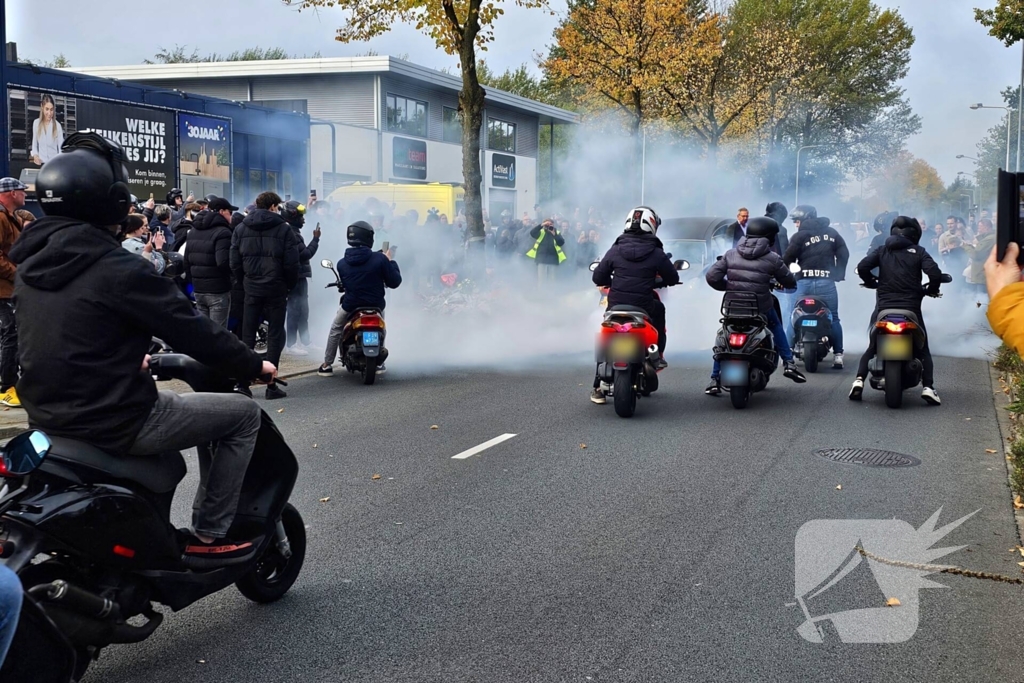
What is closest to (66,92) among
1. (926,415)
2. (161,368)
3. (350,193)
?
(350,193)

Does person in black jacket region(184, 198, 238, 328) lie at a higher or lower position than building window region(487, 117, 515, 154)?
lower

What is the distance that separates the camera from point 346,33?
68.8 ft

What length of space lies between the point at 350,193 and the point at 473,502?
2310 cm

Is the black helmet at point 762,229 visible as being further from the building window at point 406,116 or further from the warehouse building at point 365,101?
the building window at point 406,116

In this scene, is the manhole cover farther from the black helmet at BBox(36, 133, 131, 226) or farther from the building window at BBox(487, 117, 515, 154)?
the building window at BBox(487, 117, 515, 154)

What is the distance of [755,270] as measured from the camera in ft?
35.8

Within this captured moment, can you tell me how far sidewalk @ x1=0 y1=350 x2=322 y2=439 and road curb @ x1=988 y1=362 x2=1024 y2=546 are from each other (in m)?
7.15

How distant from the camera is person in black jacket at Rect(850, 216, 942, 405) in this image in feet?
35.0

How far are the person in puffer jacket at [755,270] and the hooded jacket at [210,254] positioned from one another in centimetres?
521

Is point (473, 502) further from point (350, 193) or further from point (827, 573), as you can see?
point (350, 193)

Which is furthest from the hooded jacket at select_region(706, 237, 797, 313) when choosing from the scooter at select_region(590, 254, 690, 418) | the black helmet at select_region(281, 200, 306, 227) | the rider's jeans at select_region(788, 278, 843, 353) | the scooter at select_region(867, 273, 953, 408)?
the black helmet at select_region(281, 200, 306, 227)

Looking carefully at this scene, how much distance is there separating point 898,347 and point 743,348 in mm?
1472

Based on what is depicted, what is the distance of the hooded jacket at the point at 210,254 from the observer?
12047 mm

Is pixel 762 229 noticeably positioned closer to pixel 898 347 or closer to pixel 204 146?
pixel 898 347
